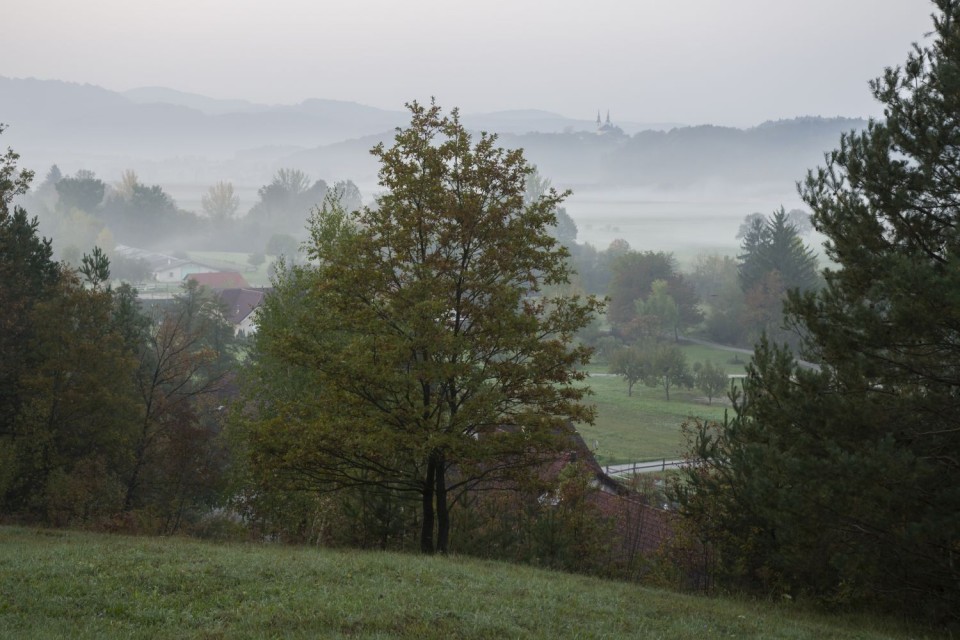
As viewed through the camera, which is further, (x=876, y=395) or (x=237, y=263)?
(x=237, y=263)

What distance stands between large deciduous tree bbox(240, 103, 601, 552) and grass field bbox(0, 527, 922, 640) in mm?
2899

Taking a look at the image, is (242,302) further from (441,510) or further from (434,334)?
(434,334)

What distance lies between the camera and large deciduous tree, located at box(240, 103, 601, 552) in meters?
15.9

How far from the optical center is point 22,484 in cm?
2512

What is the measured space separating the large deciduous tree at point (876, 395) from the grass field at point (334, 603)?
105 cm

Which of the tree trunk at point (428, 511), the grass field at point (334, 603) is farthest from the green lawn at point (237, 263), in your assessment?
the grass field at point (334, 603)

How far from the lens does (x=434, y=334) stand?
15664 mm

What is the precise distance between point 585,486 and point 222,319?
143 ft

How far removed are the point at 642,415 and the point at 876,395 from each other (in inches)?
2121

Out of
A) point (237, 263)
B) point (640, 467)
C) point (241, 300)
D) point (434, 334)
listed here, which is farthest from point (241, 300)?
point (434, 334)

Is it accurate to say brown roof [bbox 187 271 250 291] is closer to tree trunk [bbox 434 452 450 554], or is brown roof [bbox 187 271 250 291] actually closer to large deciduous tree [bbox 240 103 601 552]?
large deciduous tree [bbox 240 103 601 552]

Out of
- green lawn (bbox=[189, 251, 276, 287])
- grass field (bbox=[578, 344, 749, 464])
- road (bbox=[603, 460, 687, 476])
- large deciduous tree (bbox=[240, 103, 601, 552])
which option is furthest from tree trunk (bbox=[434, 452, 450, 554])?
green lawn (bbox=[189, 251, 276, 287])

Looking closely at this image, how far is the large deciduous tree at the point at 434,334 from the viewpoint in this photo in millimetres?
15875

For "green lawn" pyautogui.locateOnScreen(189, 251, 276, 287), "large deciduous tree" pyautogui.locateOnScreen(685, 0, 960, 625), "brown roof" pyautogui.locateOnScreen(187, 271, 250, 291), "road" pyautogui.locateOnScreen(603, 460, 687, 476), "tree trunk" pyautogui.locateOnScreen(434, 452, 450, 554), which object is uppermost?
"green lawn" pyautogui.locateOnScreen(189, 251, 276, 287)
